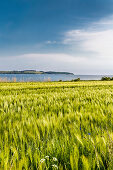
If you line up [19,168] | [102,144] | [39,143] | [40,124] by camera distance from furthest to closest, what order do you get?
[40,124], [39,143], [102,144], [19,168]

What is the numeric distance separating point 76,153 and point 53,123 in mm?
554

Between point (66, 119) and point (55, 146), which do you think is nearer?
point (55, 146)

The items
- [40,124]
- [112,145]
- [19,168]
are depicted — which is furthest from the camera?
[40,124]

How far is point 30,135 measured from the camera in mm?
1028

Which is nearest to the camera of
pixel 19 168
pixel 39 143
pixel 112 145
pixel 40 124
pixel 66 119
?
pixel 19 168

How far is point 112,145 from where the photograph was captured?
73 centimetres

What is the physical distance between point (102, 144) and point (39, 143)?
1.25 feet

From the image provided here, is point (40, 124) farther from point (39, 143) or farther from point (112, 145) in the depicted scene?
point (112, 145)

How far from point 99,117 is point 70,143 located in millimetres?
692

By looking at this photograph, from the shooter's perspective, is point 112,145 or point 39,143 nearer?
point 112,145

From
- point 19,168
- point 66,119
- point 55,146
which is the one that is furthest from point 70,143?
point 66,119

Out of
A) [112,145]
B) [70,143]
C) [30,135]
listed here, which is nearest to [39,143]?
[30,135]

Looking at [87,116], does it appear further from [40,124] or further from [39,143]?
[39,143]

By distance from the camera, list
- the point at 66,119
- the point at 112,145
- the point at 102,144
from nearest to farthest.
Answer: the point at 112,145 → the point at 102,144 → the point at 66,119
